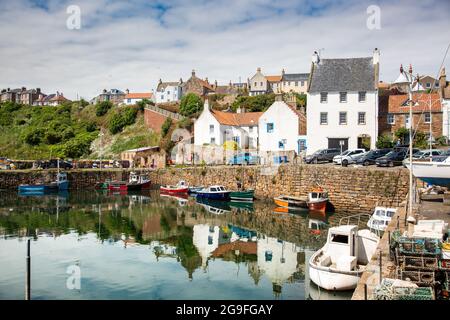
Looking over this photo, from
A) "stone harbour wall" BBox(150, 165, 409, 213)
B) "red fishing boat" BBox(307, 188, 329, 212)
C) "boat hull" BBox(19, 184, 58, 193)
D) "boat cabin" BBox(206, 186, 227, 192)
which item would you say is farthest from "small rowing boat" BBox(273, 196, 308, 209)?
"boat hull" BBox(19, 184, 58, 193)

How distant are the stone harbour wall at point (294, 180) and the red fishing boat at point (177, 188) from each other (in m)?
1.19

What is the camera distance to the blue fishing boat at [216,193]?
3391 centimetres

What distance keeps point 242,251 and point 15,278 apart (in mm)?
8646

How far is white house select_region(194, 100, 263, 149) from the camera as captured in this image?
146 feet

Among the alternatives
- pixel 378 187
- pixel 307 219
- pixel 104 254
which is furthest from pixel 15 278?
pixel 378 187

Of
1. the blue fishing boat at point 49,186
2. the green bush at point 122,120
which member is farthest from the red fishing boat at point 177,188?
the green bush at point 122,120

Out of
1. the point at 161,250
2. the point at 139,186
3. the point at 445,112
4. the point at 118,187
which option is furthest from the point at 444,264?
the point at 118,187

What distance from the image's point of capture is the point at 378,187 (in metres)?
25.9

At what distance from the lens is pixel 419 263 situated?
9.28 m

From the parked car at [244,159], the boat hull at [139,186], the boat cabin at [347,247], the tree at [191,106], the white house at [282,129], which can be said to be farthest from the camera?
the tree at [191,106]

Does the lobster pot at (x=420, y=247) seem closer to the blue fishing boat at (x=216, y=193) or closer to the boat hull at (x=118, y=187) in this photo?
the blue fishing boat at (x=216, y=193)

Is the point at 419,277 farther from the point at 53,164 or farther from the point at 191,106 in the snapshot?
the point at 191,106

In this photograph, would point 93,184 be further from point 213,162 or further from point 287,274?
point 287,274

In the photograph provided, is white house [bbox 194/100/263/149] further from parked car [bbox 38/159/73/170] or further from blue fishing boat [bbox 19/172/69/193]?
parked car [bbox 38/159/73/170]
